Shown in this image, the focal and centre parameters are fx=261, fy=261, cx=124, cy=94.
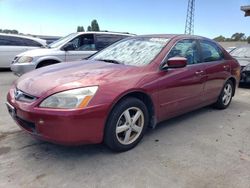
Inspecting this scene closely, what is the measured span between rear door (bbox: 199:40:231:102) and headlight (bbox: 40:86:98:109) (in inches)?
98.2

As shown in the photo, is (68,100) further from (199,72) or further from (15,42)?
(15,42)

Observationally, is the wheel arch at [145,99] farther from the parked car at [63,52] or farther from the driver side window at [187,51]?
the parked car at [63,52]

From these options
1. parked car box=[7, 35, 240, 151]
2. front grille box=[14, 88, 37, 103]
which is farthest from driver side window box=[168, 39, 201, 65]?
front grille box=[14, 88, 37, 103]

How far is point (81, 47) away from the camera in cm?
786

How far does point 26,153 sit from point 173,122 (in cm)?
236

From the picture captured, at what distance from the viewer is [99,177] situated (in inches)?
105

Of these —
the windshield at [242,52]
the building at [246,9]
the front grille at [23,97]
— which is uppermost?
the building at [246,9]

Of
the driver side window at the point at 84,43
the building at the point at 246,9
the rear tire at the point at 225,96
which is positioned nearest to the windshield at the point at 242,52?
the rear tire at the point at 225,96

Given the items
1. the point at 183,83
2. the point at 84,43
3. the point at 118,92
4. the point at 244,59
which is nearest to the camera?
the point at 118,92

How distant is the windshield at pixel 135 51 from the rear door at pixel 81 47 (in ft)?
11.0

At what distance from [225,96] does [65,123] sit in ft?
12.1

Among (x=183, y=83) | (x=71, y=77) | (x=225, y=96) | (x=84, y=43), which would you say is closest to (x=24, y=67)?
(x=84, y=43)

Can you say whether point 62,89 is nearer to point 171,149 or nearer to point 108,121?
point 108,121

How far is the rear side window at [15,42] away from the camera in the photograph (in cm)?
1000
